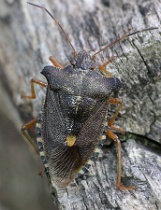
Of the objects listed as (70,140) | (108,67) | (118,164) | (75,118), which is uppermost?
(108,67)

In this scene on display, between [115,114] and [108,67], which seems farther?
[108,67]

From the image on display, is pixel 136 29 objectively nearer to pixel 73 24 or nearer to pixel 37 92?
pixel 73 24

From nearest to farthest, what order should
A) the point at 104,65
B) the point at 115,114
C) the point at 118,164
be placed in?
1. the point at 118,164
2. the point at 115,114
3. the point at 104,65

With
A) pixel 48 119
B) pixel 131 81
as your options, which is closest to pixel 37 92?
pixel 48 119

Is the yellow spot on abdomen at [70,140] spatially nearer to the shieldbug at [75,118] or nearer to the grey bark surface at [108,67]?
the shieldbug at [75,118]

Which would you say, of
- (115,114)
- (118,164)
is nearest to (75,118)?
(115,114)

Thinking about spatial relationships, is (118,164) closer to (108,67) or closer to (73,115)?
(73,115)

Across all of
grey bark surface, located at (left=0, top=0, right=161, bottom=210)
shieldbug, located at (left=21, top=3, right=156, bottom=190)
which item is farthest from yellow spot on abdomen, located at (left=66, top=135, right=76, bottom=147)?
grey bark surface, located at (left=0, top=0, right=161, bottom=210)
